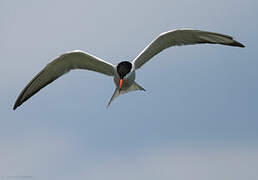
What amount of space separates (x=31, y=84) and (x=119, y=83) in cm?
262

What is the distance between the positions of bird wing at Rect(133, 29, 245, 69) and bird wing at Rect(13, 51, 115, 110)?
103 cm

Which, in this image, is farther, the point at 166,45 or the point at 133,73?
the point at 166,45

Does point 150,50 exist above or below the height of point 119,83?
above

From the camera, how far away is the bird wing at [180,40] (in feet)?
45.7

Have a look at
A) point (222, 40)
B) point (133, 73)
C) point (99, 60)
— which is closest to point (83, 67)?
point (99, 60)

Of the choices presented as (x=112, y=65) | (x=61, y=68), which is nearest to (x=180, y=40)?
(x=112, y=65)

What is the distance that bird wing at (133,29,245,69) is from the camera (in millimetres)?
13922

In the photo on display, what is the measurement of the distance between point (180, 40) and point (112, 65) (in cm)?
209

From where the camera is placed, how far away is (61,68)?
46.9 feet

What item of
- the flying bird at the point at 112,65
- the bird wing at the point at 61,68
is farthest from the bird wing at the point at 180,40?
the bird wing at the point at 61,68

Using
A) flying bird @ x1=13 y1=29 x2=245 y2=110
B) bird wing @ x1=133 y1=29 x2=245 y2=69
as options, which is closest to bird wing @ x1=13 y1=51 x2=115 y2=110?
flying bird @ x1=13 y1=29 x2=245 y2=110

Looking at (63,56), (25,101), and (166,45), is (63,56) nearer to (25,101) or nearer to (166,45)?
(25,101)

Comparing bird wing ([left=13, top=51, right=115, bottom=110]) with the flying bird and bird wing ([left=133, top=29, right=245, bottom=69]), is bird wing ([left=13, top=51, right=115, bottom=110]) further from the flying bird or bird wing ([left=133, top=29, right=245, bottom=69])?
bird wing ([left=133, top=29, right=245, bottom=69])

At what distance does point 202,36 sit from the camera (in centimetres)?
1410
